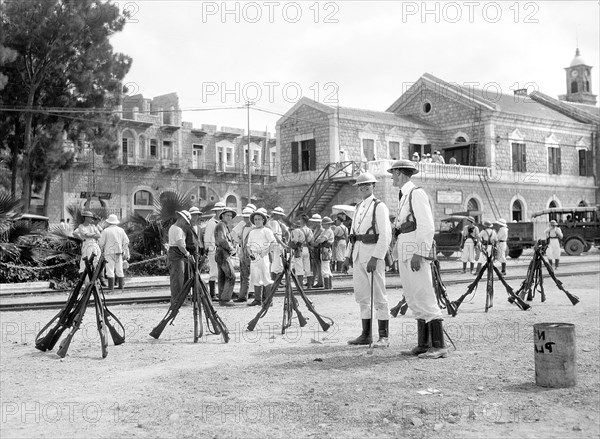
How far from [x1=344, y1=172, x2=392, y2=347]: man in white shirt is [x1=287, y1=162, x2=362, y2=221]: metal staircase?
91.8 ft

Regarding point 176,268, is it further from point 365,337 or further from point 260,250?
point 365,337

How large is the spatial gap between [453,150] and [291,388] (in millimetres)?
38145

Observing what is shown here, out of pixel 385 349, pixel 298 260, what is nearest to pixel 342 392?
pixel 385 349

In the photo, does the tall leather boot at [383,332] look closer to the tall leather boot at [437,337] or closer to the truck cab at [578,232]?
the tall leather boot at [437,337]

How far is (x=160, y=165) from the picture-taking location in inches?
2062

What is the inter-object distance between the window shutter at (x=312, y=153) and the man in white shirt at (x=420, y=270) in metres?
32.1

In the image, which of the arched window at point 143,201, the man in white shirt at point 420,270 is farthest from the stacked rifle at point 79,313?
the arched window at point 143,201

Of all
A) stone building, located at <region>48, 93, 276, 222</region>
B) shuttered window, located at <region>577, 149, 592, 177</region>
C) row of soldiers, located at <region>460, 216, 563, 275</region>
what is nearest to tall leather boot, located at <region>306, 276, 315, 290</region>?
row of soldiers, located at <region>460, 216, 563, 275</region>

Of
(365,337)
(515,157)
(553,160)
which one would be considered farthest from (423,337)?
(553,160)

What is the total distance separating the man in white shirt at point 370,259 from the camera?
8336mm

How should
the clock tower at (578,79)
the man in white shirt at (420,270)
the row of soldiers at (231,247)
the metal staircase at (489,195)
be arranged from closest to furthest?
1. the man in white shirt at (420,270)
2. the row of soldiers at (231,247)
3. the metal staircase at (489,195)
4. the clock tower at (578,79)

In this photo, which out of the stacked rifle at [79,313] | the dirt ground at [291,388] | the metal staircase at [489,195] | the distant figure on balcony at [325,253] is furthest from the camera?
the metal staircase at [489,195]

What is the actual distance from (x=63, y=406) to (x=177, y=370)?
150 cm

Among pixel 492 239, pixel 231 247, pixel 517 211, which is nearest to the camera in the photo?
pixel 231 247
